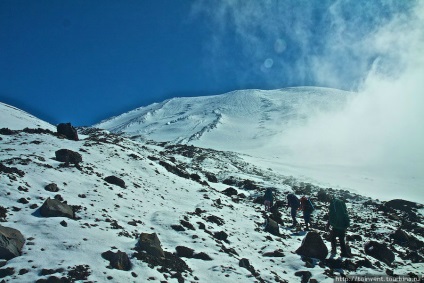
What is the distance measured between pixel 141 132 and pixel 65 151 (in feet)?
316

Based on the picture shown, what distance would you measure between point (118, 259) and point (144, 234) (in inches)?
76.1

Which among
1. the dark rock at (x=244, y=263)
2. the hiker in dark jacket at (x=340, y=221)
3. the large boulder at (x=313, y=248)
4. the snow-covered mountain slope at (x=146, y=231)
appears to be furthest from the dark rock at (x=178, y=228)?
the hiker in dark jacket at (x=340, y=221)

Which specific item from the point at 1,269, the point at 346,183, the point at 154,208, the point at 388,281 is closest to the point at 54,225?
the point at 1,269

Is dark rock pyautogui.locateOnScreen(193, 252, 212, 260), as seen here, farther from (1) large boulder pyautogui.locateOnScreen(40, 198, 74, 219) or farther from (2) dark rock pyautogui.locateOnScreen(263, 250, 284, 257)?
(1) large boulder pyautogui.locateOnScreen(40, 198, 74, 219)

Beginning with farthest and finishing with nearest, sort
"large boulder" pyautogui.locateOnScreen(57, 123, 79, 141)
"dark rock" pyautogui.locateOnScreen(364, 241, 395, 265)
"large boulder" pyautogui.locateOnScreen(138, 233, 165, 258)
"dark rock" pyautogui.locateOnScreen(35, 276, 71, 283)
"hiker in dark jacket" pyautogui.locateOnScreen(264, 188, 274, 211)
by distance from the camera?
"large boulder" pyautogui.locateOnScreen(57, 123, 79, 141) → "hiker in dark jacket" pyautogui.locateOnScreen(264, 188, 274, 211) → "dark rock" pyautogui.locateOnScreen(364, 241, 395, 265) → "large boulder" pyautogui.locateOnScreen(138, 233, 165, 258) → "dark rock" pyautogui.locateOnScreen(35, 276, 71, 283)

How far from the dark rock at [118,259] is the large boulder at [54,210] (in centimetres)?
321

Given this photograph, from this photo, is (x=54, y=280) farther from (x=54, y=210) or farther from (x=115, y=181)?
(x=115, y=181)

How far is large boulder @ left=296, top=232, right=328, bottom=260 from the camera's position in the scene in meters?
13.0

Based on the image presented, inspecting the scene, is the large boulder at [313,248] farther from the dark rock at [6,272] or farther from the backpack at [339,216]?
the dark rock at [6,272]

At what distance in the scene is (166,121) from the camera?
134500mm

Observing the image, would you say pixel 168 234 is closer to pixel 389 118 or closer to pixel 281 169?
pixel 281 169

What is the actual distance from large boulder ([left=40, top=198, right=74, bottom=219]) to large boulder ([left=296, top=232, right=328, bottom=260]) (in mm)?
8660

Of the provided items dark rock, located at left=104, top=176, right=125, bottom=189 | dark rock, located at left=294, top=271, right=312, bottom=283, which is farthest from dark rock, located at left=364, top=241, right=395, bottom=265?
dark rock, located at left=104, top=176, right=125, bottom=189

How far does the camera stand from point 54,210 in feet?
40.1
